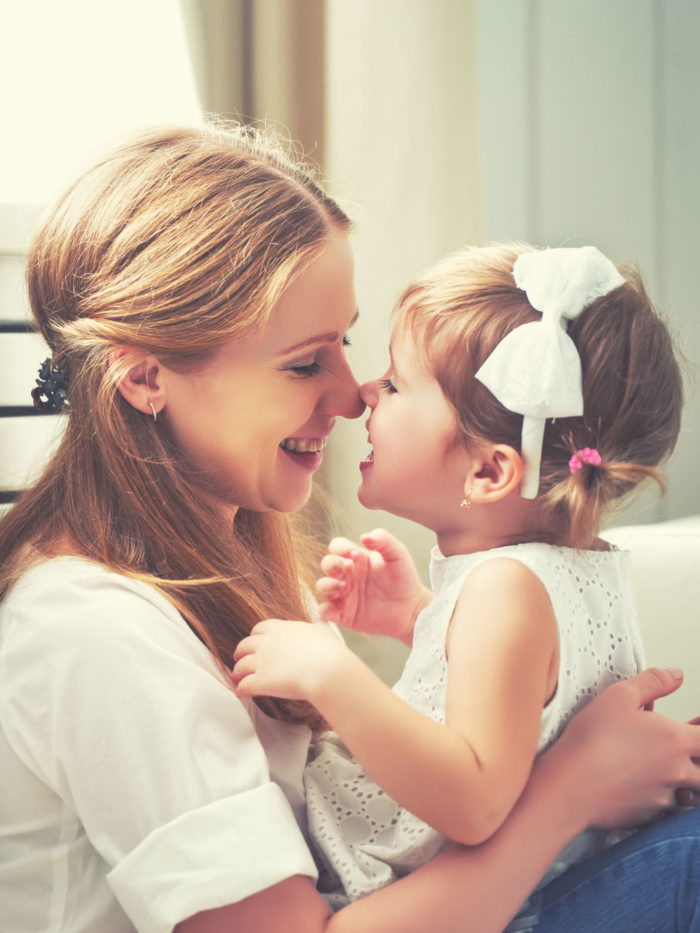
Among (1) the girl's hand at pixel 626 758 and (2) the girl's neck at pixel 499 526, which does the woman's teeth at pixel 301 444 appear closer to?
(2) the girl's neck at pixel 499 526

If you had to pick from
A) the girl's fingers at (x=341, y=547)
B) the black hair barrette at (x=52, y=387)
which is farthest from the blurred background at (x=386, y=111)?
the girl's fingers at (x=341, y=547)

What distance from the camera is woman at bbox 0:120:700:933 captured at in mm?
794

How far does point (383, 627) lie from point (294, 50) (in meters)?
1.06

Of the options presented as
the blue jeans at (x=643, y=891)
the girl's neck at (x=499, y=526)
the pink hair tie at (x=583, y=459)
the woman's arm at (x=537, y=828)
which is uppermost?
the pink hair tie at (x=583, y=459)

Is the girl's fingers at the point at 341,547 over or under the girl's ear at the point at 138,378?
under

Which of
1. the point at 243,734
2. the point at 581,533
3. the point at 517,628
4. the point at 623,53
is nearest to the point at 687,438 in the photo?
the point at 623,53

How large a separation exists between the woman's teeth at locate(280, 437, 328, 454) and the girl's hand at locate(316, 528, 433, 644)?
16 cm

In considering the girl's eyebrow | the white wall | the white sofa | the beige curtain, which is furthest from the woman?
the white wall

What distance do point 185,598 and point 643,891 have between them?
A: 0.50 m

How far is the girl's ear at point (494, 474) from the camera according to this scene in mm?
990

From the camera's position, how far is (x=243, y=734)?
0.86 meters

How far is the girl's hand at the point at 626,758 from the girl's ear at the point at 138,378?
0.53m

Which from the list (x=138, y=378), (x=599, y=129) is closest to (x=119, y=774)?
(x=138, y=378)

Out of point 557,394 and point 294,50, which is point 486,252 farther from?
point 294,50
